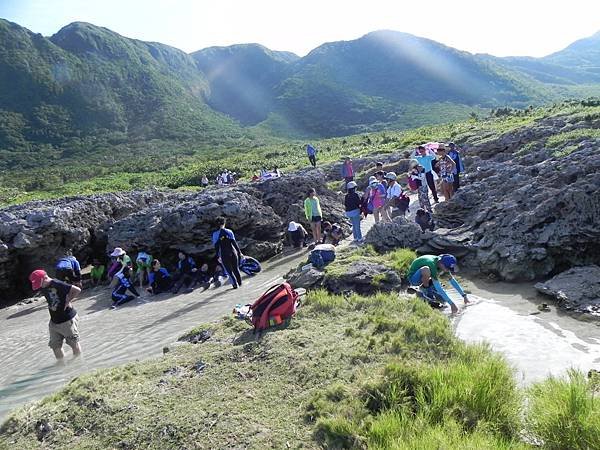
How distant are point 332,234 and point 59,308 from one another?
9.18 metres

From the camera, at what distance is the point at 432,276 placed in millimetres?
8562

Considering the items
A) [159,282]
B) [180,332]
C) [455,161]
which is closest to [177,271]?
[159,282]

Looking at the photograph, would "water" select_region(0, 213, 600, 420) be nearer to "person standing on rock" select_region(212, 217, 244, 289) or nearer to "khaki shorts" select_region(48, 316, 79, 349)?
"khaki shorts" select_region(48, 316, 79, 349)

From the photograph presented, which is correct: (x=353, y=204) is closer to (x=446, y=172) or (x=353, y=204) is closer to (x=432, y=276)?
(x=446, y=172)

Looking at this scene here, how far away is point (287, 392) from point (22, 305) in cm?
1297

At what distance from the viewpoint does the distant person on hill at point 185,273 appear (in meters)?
13.7

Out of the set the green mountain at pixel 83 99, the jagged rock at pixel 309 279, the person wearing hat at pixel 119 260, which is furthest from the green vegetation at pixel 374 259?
the green mountain at pixel 83 99

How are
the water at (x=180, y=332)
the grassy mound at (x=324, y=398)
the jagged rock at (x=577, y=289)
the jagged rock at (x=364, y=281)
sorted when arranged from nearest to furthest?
the grassy mound at (x=324, y=398), the water at (x=180, y=332), the jagged rock at (x=577, y=289), the jagged rock at (x=364, y=281)

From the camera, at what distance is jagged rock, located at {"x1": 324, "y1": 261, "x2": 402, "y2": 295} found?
9.54 m

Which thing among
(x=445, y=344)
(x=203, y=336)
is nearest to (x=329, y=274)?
(x=203, y=336)

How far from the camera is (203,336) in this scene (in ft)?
27.5

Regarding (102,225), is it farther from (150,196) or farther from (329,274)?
(329,274)

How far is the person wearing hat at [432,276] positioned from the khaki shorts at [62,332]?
21.1ft

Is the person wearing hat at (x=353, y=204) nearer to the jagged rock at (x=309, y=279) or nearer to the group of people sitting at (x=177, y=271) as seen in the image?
the group of people sitting at (x=177, y=271)
